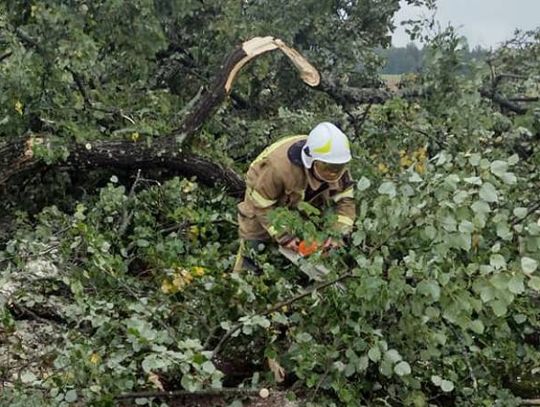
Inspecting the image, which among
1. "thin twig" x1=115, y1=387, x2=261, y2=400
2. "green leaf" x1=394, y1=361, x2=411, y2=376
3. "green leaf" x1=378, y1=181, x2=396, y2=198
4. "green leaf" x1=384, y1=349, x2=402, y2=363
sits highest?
"green leaf" x1=378, y1=181, x2=396, y2=198

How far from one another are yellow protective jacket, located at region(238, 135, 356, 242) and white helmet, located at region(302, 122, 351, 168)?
0.09m

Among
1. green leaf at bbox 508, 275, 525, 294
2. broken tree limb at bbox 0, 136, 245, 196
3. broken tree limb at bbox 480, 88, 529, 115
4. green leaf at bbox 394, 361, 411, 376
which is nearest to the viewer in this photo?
green leaf at bbox 508, 275, 525, 294

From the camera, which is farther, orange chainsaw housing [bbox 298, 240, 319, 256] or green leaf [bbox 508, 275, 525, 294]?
orange chainsaw housing [bbox 298, 240, 319, 256]

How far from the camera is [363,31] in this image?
258 inches

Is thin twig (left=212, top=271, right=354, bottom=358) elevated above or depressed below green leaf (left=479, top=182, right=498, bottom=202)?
below

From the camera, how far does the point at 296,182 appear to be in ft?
10.9

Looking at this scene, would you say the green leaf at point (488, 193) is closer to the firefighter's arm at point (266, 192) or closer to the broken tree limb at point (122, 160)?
the firefighter's arm at point (266, 192)

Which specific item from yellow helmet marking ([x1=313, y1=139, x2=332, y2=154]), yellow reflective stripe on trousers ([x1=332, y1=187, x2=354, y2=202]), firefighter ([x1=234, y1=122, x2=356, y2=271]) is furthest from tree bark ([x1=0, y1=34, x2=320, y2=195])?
yellow helmet marking ([x1=313, y1=139, x2=332, y2=154])

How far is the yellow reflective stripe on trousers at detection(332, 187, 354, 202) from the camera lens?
11.2ft

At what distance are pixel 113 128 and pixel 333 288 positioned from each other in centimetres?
248

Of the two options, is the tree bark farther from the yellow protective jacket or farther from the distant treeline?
the yellow protective jacket

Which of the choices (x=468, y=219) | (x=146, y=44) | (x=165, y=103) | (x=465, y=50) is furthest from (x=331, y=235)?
(x=146, y=44)

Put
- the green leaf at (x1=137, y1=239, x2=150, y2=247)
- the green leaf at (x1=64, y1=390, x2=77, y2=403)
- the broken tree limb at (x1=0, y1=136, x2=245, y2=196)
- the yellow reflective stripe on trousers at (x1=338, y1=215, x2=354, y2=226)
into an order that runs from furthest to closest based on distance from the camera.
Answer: the broken tree limb at (x1=0, y1=136, x2=245, y2=196) → the green leaf at (x1=137, y1=239, x2=150, y2=247) → the yellow reflective stripe on trousers at (x1=338, y1=215, x2=354, y2=226) → the green leaf at (x1=64, y1=390, x2=77, y2=403)

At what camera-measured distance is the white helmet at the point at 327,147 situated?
3229mm
